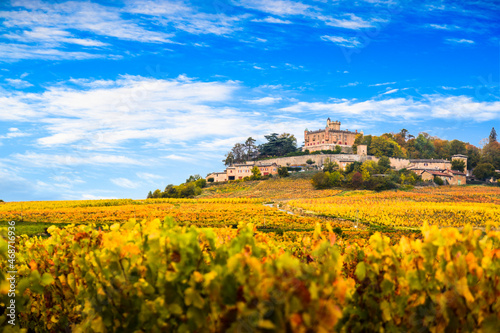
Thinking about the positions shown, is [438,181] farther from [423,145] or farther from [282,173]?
[423,145]

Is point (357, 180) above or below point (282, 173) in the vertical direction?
below

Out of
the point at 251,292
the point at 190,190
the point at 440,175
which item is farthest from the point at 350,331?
the point at 440,175

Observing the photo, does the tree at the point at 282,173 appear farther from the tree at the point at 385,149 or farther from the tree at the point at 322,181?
the tree at the point at 385,149

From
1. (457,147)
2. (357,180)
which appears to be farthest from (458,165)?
(357,180)

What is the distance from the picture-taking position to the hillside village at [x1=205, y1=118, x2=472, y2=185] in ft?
219

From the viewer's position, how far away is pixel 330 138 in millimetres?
84125

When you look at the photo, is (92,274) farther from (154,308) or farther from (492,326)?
(492,326)

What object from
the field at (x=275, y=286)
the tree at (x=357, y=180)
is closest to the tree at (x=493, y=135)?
the tree at (x=357, y=180)

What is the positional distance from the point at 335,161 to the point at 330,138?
13509 mm

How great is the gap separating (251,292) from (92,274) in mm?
1847

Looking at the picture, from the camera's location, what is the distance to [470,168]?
7762 centimetres

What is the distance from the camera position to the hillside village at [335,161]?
66.7 metres

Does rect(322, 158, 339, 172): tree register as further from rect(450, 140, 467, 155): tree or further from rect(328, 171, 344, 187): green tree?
rect(450, 140, 467, 155): tree

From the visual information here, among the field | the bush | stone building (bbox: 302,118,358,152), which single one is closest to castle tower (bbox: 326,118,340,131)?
stone building (bbox: 302,118,358,152)
